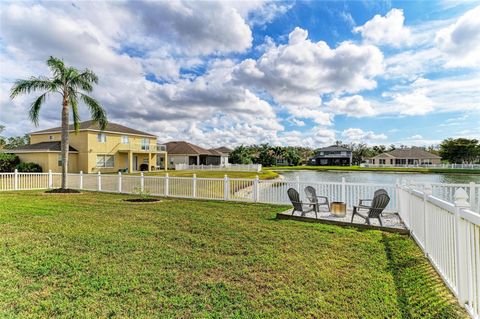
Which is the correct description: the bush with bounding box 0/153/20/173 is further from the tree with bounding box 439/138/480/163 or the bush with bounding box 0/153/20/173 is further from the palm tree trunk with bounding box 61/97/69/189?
the tree with bounding box 439/138/480/163

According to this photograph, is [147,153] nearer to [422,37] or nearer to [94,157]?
[94,157]

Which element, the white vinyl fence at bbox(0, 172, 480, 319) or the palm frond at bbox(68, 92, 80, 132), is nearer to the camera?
the white vinyl fence at bbox(0, 172, 480, 319)

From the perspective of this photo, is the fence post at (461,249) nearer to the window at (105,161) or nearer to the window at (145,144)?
the window at (105,161)

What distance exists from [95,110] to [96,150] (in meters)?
15.0

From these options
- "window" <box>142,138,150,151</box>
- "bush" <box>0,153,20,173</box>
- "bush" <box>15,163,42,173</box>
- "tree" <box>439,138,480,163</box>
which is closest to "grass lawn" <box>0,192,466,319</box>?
"bush" <box>15,163,42,173</box>

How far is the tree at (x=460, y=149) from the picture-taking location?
173 ft

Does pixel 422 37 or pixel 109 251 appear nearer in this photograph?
pixel 109 251

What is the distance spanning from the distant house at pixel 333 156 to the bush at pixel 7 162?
61.7 m

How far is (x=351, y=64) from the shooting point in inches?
594

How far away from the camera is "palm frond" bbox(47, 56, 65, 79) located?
46.6 feet

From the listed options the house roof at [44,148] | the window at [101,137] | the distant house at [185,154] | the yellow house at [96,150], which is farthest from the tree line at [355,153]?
the house roof at [44,148]

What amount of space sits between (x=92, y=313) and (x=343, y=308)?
9.24ft

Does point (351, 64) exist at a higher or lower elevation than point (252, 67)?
lower

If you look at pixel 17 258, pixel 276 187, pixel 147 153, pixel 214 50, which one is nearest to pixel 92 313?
pixel 17 258
